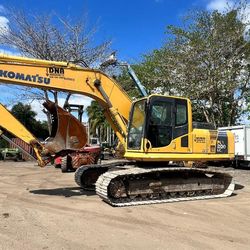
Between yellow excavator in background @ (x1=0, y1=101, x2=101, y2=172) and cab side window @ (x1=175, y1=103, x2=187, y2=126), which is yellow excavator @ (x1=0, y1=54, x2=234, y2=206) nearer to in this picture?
cab side window @ (x1=175, y1=103, x2=187, y2=126)

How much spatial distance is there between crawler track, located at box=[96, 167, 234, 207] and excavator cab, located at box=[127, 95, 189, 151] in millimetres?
782

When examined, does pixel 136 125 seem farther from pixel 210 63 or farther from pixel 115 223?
pixel 210 63

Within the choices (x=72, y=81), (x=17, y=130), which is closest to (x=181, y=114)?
(x=72, y=81)

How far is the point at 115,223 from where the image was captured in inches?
330

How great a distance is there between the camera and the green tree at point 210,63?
2886cm

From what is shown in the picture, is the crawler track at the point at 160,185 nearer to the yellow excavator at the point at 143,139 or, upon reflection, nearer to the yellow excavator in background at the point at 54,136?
the yellow excavator at the point at 143,139

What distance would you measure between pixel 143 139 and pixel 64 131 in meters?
2.32

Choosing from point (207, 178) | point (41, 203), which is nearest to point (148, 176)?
point (207, 178)

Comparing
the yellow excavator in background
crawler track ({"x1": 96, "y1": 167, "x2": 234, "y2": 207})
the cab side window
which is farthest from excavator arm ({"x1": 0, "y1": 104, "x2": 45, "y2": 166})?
the cab side window

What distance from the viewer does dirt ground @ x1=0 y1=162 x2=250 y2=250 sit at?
6.89 m

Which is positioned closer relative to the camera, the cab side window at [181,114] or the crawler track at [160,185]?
the crawler track at [160,185]

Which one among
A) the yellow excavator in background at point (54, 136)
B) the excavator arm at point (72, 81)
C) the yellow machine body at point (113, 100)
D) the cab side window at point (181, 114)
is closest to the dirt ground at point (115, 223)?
the yellow excavator in background at point (54, 136)

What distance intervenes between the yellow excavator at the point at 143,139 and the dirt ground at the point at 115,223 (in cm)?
68

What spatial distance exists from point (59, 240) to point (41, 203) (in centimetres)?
371
